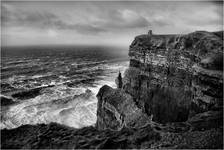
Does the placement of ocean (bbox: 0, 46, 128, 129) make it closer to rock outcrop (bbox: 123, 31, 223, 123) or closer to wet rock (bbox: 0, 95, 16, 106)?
wet rock (bbox: 0, 95, 16, 106)

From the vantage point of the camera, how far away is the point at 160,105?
28.2 metres

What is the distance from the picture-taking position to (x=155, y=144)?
1238 centimetres

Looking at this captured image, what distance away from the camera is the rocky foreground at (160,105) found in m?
12.5

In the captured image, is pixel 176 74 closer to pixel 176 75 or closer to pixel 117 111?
pixel 176 75

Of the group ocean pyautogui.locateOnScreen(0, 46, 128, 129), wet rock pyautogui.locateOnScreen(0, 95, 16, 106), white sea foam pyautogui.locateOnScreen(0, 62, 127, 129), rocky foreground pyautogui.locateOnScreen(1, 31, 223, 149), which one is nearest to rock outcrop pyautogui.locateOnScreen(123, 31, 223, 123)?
rocky foreground pyautogui.locateOnScreen(1, 31, 223, 149)

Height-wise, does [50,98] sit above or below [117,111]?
below

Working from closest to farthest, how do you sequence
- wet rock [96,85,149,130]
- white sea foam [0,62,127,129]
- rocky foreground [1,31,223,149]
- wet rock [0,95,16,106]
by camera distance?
rocky foreground [1,31,223,149] → wet rock [96,85,149,130] → white sea foam [0,62,127,129] → wet rock [0,95,16,106]

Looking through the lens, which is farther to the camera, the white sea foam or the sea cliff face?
the white sea foam

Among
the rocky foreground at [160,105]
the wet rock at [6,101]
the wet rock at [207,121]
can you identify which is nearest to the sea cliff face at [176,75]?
the rocky foreground at [160,105]

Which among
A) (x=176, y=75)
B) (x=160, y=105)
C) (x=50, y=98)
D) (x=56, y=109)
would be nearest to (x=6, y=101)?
(x=50, y=98)

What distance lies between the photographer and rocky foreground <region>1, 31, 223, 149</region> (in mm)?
12477

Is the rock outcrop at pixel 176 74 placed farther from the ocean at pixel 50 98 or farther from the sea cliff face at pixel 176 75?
the ocean at pixel 50 98

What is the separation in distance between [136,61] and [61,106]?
1980cm

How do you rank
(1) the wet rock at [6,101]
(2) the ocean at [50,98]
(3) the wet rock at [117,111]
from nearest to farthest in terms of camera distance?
(3) the wet rock at [117,111]
(2) the ocean at [50,98]
(1) the wet rock at [6,101]
